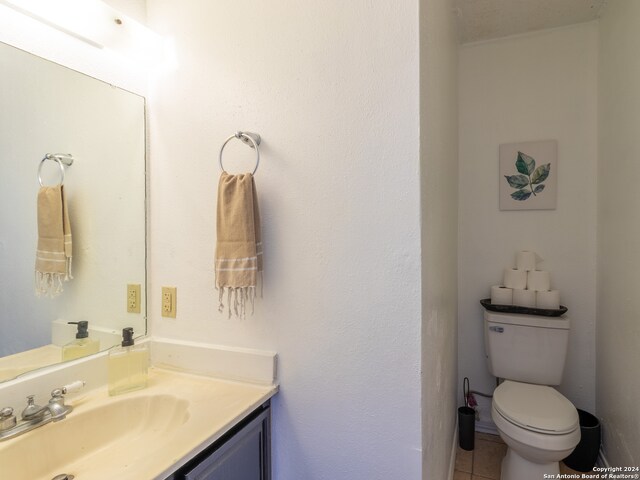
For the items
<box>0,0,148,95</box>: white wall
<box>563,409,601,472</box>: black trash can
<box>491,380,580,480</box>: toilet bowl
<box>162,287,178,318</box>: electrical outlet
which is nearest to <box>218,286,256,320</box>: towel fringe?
<box>162,287,178,318</box>: electrical outlet

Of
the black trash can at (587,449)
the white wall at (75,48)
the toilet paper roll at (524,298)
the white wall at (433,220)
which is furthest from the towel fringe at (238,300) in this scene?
the black trash can at (587,449)

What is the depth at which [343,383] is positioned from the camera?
3.43 feet

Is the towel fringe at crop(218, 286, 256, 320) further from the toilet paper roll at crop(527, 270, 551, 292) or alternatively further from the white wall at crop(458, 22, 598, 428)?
the toilet paper roll at crop(527, 270, 551, 292)

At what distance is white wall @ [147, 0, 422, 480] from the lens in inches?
38.2

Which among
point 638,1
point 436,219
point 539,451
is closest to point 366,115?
point 436,219

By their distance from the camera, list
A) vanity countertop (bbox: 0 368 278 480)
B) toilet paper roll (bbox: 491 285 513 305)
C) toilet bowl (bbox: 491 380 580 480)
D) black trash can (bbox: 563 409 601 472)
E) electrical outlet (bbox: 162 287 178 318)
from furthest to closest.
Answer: toilet paper roll (bbox: 491 285 513 305), black trash can (bbox: 563 409 601 472), toilet bowl (bbox: 491 380 580 480), electrical outlet (bbox: 162 287 178 318), vanity countertop (bbox: 0 368 278 480)

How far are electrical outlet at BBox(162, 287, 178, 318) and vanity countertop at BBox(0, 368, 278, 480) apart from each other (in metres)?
0.21

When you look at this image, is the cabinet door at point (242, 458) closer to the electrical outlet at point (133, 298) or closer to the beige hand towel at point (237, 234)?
the beige hand towel at point (237, 234)

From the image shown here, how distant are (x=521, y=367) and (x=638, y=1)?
1.79 metres

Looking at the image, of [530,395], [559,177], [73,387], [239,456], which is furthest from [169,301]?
[559,177]

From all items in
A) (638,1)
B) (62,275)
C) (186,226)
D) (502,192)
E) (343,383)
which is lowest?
(343,383)

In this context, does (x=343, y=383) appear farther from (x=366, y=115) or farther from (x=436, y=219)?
(x=366, y=115)

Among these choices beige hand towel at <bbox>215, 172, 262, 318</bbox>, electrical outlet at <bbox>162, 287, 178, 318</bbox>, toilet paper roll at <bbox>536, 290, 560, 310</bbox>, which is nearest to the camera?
beige hand towel at <bbox>215, 172, 262, 318</bbox>

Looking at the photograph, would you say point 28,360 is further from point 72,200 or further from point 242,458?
point 242,458
